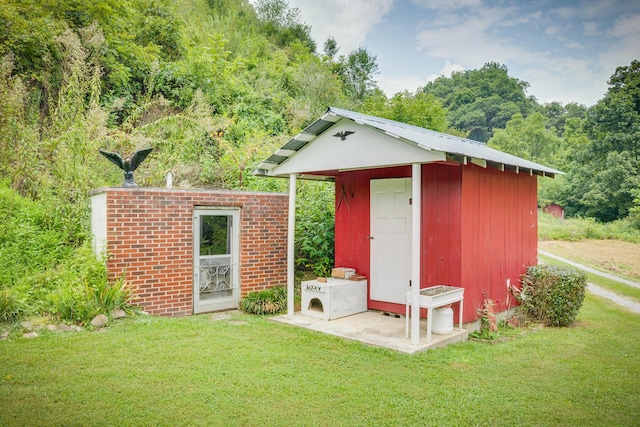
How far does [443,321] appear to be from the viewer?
559cm

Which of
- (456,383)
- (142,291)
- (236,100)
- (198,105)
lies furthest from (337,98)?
(456,383)

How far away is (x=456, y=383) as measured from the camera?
4.10m

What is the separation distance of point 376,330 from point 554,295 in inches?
120

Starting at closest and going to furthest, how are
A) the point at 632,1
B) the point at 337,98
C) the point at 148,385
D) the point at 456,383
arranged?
the point at 148,385, the point at 456,383, the point at 632,1, the point at 337,98

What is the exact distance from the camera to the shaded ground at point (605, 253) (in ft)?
43.9

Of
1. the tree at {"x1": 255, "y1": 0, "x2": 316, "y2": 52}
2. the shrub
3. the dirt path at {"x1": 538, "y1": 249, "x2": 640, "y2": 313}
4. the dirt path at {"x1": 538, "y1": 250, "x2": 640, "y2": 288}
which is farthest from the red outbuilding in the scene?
the tree at {"x1": 255, "y1": 0, "x2": 316, "y2": 52}

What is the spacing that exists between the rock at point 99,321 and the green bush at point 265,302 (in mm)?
2091

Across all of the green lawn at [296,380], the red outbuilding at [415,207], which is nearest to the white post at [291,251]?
the red outbuilding at [415,207]

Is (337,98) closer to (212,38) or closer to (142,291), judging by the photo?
(212,38)

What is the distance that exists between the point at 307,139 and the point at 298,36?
845 inches

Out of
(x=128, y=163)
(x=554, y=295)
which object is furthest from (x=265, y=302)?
(x=554, y=295)

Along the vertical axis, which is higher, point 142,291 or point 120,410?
point 142,291

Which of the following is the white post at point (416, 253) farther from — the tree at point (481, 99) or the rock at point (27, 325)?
the tree at point (481, 99)

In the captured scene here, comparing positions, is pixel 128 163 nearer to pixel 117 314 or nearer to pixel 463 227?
pixel 117 314
